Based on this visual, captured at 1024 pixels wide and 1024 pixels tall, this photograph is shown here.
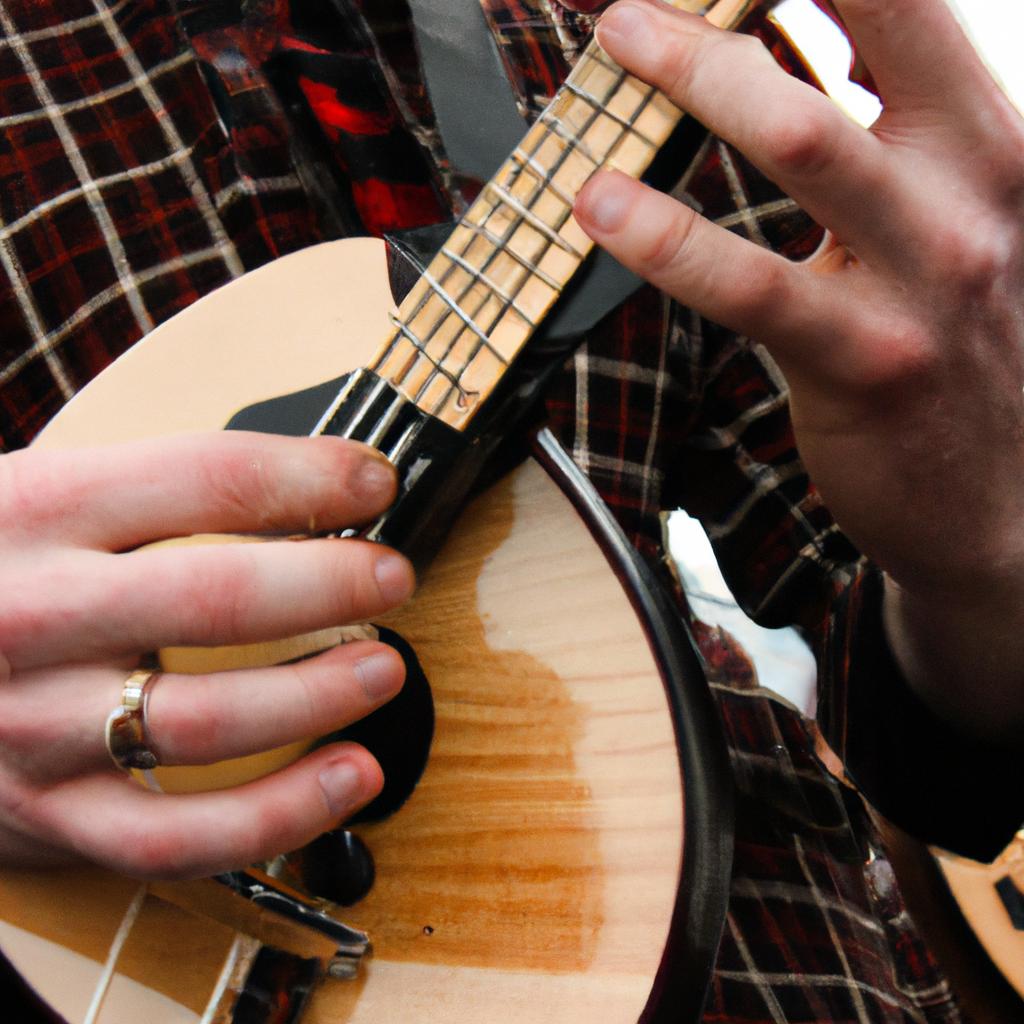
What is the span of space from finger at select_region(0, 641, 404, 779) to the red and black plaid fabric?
386 mm

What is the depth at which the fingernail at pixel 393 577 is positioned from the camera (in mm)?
473

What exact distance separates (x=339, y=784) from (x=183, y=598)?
14cm

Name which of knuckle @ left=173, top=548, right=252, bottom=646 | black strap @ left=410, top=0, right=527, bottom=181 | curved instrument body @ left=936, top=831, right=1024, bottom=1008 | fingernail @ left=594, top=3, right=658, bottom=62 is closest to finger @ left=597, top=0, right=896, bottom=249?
fingernail @ left=594, top=3, right=658, bottom=62

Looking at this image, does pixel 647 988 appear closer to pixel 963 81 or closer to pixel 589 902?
pixel 589 902

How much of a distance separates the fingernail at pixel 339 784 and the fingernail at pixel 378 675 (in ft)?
0.14

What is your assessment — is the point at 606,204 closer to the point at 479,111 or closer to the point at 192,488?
the point at 479,111

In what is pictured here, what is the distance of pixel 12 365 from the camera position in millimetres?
759

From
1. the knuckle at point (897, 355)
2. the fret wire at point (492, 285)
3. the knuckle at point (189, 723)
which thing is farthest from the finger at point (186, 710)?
the knuckle at point (897, 355)

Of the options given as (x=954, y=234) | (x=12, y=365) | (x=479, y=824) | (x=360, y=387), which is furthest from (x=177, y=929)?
(x=954, y=234)

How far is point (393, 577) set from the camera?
0.48 metres

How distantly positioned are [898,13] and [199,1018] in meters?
0.69

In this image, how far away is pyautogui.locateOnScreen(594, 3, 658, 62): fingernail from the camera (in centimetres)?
43

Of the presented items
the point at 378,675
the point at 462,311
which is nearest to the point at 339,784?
the point at 378,675

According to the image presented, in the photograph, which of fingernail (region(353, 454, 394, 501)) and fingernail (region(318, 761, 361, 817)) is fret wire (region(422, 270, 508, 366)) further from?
fingernail (region(318, 761, 361, 817))
